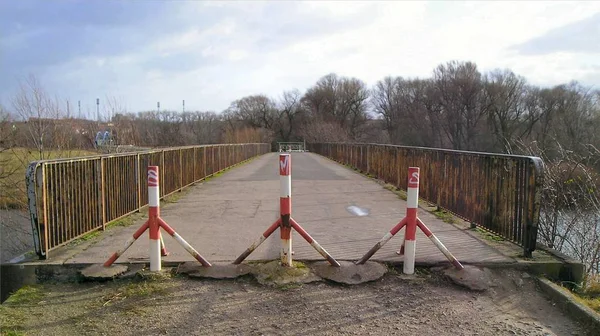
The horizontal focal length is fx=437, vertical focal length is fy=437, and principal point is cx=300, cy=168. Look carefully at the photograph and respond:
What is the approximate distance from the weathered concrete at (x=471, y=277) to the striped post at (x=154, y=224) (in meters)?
3.10

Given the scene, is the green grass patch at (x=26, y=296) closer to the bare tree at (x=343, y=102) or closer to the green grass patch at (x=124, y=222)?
the green grass patch at (x=124, y=222)

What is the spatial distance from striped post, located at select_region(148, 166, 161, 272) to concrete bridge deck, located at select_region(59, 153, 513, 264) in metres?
0.31

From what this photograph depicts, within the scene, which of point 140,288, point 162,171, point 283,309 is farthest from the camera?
point 162,171

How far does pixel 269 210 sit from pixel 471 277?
4848 millimetres

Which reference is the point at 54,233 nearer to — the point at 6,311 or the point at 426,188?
the point at 6,311

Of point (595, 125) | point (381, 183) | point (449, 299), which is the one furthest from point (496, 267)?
point (595, 125)

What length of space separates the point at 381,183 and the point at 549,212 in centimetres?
587

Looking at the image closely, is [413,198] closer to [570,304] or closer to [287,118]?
[570,304]

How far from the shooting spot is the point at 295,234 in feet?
21.3

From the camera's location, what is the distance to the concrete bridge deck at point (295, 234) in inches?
206

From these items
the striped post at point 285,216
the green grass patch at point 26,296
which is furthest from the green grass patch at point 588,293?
the green grass patch at point 26,296

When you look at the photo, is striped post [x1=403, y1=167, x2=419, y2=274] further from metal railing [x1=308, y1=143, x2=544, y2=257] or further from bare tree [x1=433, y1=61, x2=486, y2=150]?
bare tree [x1=433, y1=61, x2=486, y2=150]

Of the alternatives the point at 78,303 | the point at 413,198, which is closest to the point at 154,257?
the point at 78,303

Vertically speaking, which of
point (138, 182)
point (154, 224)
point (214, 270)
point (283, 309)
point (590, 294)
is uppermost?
point (138, 182)
